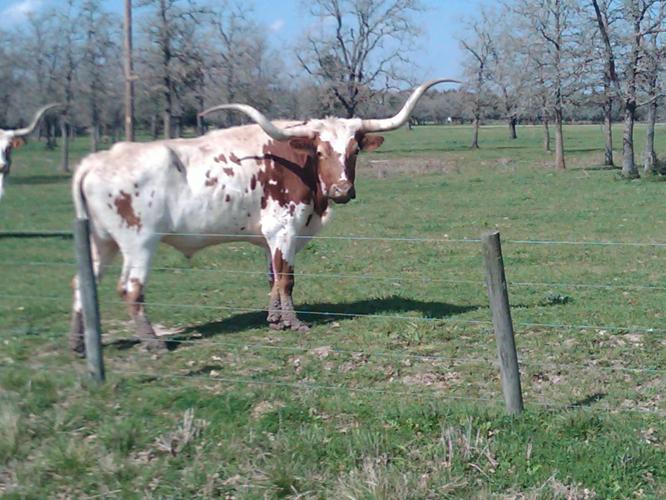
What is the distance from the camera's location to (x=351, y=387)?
24.2 feet

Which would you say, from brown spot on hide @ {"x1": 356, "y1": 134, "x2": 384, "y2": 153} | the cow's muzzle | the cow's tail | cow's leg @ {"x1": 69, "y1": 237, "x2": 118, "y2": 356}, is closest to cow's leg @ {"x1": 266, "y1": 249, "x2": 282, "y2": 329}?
the cow's muzzle

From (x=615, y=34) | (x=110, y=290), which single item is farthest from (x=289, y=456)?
(x=615, y=34)

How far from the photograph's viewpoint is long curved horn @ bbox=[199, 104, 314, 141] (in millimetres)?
9586

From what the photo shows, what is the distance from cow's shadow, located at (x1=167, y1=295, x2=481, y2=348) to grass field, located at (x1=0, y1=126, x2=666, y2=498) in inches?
1.9

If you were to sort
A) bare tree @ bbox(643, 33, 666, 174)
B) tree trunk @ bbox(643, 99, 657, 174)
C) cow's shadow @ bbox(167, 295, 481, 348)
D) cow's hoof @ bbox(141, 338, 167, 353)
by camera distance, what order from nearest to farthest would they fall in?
cow's hoof @ bbox(141, 338, 167, 353)
cow's shadow @ bbox(167, 295, 481, 348)
bare tree @ bbox(643, 33, 666, 174)
tree trunk @ bbox(643, 99, 657, 174)

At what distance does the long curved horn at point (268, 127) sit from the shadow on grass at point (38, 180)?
25.3 meters

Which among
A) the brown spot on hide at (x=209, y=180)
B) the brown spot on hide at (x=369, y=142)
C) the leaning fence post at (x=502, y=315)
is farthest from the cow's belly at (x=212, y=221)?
the leaning fence post at (x=502, y=315)

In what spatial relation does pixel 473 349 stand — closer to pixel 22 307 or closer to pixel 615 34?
pixel 22 307

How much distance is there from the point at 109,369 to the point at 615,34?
100 feet

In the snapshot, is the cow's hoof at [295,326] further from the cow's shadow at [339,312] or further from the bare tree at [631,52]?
the bare tree at [631,52]

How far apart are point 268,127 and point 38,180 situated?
2764cm

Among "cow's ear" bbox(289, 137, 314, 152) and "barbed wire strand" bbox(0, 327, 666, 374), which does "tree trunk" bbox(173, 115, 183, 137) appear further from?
"barbed wire strand" bbox(0, 327, 666, 374)

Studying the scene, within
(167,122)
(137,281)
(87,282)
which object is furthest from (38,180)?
(87,282)

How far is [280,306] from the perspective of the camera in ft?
31.7
